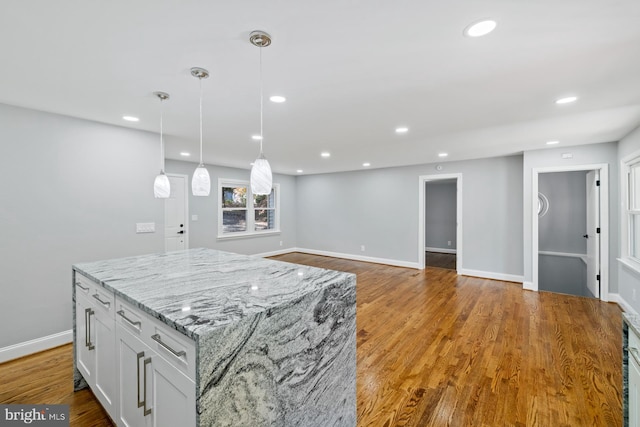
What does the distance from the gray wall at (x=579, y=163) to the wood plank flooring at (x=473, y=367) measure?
2.20 feet

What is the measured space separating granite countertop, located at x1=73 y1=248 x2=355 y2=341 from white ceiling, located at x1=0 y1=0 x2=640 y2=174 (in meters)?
1.44

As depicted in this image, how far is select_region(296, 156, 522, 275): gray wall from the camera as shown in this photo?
17.0 ft

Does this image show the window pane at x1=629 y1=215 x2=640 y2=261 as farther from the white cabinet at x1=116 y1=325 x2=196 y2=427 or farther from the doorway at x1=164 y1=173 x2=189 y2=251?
the doorway at x1=164 y1=173 x2=189 y2=251

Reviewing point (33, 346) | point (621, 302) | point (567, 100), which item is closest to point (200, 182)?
point (33, 346)

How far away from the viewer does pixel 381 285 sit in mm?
5004

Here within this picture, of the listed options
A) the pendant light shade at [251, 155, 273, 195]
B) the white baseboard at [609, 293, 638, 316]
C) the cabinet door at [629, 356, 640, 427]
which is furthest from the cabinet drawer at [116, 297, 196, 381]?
the white baseboard at [609, 293, 638, 316]

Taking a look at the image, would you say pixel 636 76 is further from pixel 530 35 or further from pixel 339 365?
pixel 339 365

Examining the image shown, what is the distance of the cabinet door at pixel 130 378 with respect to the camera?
53.4 inches

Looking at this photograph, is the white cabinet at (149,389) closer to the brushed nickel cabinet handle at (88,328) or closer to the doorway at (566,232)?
the brushed nickel cabinet handle at (88,328)

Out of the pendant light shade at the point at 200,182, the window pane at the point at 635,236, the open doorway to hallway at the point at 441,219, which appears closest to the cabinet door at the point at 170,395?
the pendant light shade at the point at 200,182

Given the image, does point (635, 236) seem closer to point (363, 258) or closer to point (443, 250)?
point (363, 258)

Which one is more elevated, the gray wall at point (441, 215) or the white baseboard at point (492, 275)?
the gray wall at point (441, 215)

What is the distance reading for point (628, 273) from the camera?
3.55 m

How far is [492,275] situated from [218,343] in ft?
18.9
